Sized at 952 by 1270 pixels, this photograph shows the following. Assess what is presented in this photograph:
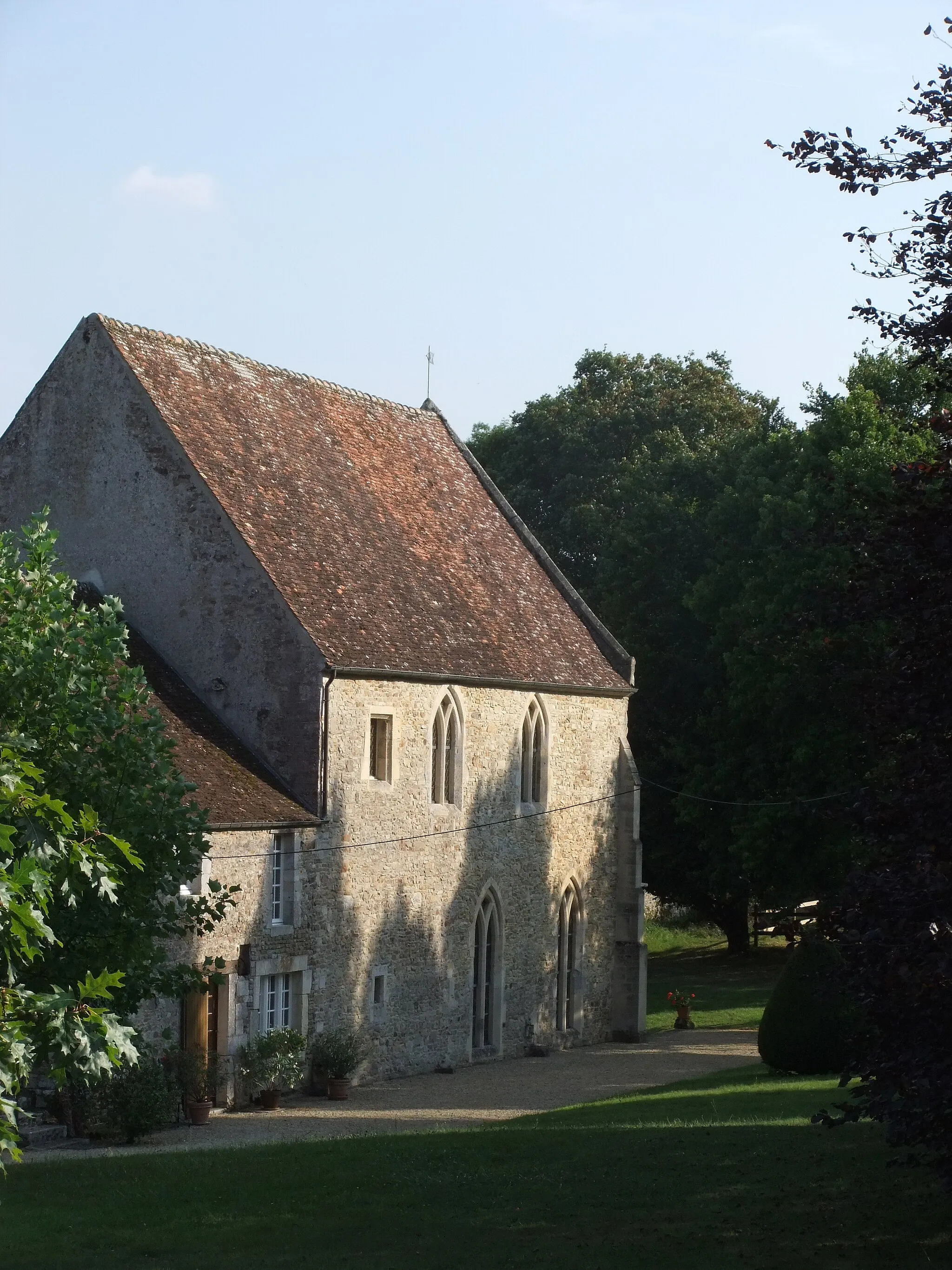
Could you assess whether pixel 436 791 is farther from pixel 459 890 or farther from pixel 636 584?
pixel 636 584

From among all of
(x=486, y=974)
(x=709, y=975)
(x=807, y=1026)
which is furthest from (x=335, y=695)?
(x=709, y=975)

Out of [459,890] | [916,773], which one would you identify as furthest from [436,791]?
[916,773]

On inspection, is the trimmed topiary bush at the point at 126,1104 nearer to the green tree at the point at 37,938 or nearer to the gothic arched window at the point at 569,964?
the green tree at the point at 37,938

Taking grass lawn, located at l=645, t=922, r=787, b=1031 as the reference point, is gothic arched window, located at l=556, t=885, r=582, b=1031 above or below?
above

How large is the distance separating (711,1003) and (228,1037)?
16.8 metres

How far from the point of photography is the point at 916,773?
491 inches

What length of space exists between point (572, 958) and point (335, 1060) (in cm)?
834

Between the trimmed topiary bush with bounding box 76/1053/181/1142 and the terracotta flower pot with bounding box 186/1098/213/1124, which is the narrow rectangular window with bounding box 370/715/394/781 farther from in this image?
the trimmed topiary bush with bounding box 76/1053/181/1142

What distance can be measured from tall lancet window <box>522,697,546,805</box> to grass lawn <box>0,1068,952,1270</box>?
12.3 metres

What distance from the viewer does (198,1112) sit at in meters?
22.8

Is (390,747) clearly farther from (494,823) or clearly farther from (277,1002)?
(277,1002)

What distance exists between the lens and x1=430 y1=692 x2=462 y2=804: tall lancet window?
28.9 meters

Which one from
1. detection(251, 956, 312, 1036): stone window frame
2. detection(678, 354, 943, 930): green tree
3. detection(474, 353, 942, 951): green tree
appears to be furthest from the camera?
detection(474, 353, 942, 951): green tree

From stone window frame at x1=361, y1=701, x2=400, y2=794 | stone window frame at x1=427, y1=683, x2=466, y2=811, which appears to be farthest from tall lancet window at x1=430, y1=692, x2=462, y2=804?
stone window frame at x1=361, y1=701, x2=400, y2=794
